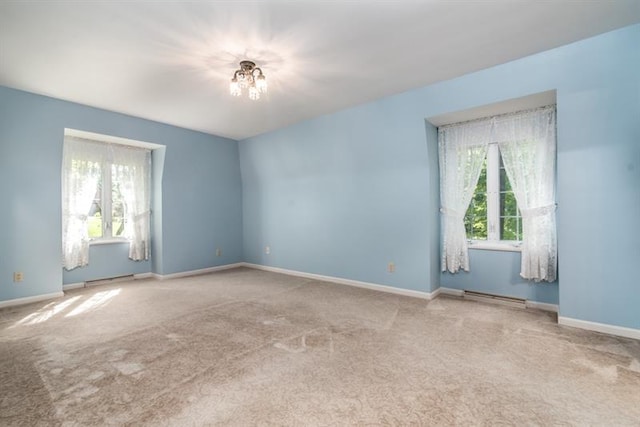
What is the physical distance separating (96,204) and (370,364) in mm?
4752

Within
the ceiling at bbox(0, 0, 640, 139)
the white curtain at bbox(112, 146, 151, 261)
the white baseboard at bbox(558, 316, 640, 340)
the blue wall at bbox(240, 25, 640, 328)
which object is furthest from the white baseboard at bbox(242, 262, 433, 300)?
the ceiling at bbox(0, 0, 640, 139)

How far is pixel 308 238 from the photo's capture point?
4.98m

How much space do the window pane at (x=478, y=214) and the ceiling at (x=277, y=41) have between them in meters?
1.42

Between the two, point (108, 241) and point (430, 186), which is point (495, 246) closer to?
point (430, 186)

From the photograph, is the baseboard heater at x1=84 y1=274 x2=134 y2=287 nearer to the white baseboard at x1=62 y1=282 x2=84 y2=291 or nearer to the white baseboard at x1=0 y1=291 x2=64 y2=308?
the white baseboard at x1=62 y1=282 x2=84 y2=291

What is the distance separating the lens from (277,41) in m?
2.48

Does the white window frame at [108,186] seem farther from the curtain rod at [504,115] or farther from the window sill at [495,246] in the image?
the window sill at [495,246]

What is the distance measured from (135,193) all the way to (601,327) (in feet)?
20.4

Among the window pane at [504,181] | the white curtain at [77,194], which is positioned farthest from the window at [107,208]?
the window pane at [504,181]

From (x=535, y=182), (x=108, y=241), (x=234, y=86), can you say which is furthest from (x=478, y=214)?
(x=108, y=241)

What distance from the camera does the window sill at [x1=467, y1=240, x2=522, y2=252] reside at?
346 centimetres

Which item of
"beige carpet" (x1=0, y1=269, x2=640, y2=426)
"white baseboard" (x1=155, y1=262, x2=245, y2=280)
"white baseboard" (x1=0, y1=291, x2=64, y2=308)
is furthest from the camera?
"white baseboard" (x1=155, y1=262, x2=245, y2=280)

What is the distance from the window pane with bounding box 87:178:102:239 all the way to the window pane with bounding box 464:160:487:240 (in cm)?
546

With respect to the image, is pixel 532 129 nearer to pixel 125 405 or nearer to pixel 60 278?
pixel 125 405
